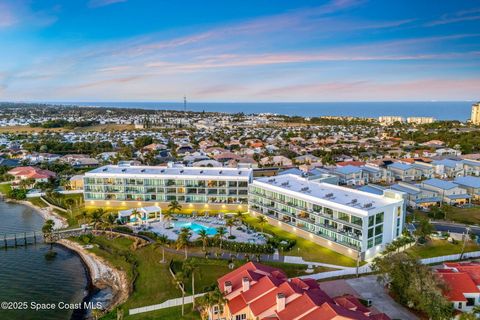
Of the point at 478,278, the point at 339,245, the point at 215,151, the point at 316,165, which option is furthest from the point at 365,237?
the point at 215,151

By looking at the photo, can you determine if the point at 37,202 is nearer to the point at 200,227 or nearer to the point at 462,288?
the point at 200,227

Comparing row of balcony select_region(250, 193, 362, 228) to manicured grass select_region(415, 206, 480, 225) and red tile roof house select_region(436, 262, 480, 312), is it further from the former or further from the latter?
manicured grass select_region(415, 206, 480, 225)

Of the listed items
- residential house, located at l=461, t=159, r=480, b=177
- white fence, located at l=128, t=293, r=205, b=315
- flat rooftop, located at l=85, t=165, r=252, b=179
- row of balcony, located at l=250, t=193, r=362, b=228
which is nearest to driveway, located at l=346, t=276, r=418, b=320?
row of balcony, located at l=250, t=193, r=362, b=228

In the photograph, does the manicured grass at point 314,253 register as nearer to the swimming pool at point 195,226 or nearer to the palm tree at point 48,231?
the swimming pool at point 195,226

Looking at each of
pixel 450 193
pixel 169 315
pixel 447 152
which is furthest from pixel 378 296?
pixel 447 152

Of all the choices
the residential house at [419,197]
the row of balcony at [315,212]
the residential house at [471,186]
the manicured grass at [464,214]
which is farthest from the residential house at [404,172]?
the row of balcony at [315,212]

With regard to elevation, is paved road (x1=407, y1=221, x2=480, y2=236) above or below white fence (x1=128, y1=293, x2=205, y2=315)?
above

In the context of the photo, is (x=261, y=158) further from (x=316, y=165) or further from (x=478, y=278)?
(x=478, y=278)
